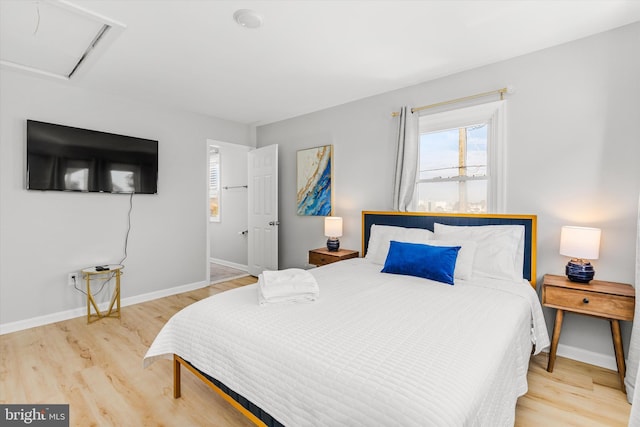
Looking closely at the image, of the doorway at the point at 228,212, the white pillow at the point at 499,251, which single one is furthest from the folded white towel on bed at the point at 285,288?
the doorway at the point at 228,212

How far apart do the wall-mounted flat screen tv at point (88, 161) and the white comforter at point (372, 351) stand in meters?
2.46

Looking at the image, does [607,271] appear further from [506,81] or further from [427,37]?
[427,37]

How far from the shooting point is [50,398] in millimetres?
1948

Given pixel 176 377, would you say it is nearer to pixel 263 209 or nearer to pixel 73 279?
pixel 73 279

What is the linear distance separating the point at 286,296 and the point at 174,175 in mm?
3086

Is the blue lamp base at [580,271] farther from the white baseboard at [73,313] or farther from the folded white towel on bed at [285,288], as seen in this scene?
the white baseboard at [73,313]

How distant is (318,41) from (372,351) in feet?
7.54

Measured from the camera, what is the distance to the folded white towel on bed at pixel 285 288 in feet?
6.05

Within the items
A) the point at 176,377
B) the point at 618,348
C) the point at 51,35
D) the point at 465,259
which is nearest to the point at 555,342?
the point at 618,348

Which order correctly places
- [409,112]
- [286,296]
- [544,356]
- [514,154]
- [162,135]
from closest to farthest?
[286,296] < [544,356] < [514,154] < [409,112] < [162,135]

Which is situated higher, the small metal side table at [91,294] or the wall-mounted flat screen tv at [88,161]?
the wall-mounted flat screen tv at [88,161]

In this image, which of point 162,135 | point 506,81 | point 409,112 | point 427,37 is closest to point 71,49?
point 162,135

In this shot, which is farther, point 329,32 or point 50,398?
point 329,32

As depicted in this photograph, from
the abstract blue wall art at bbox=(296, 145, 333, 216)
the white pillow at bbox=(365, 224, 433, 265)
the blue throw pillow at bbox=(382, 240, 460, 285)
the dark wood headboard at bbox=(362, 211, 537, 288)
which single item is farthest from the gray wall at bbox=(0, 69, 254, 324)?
the blue throw pillow at bbox=(382, 240, 460, 285)
